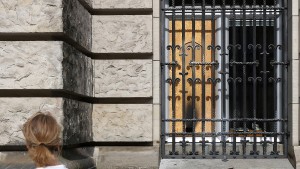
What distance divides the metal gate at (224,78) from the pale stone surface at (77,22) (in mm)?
1106

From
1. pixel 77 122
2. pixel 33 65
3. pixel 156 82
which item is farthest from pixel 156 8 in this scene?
pixel 33 65

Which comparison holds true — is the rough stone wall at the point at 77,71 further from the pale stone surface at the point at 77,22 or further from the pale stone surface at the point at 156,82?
the pale stone surface at the point at 156,82

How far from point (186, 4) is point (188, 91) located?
121 centimetres

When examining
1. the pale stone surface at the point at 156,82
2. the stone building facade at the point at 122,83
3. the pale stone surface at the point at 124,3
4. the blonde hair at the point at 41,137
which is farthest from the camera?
the pale stone surface at the point at 156,82

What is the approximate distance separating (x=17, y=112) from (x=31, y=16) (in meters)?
1.05

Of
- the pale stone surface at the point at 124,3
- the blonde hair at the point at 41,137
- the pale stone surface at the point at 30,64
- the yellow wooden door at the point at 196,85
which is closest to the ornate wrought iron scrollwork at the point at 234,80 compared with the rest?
the yellow wooden door at the point at 196,85

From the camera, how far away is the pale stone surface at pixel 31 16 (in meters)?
7.17

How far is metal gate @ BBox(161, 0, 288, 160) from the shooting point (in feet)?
29.8

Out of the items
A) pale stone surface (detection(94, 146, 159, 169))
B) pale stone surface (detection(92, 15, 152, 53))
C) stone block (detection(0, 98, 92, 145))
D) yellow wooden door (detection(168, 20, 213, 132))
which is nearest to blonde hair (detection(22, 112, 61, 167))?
stone block (detection(0, 98, 92, 145))

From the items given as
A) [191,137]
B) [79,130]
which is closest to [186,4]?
[191,137]

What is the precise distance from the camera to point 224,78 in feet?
30.0

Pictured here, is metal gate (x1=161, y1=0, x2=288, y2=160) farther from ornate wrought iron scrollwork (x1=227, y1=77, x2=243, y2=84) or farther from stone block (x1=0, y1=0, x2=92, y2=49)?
stone block (x1=0, y1=0, x2=92, y2=49)

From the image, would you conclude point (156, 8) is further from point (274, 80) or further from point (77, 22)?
point (274, 80)

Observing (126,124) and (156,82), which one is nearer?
(126,124)
